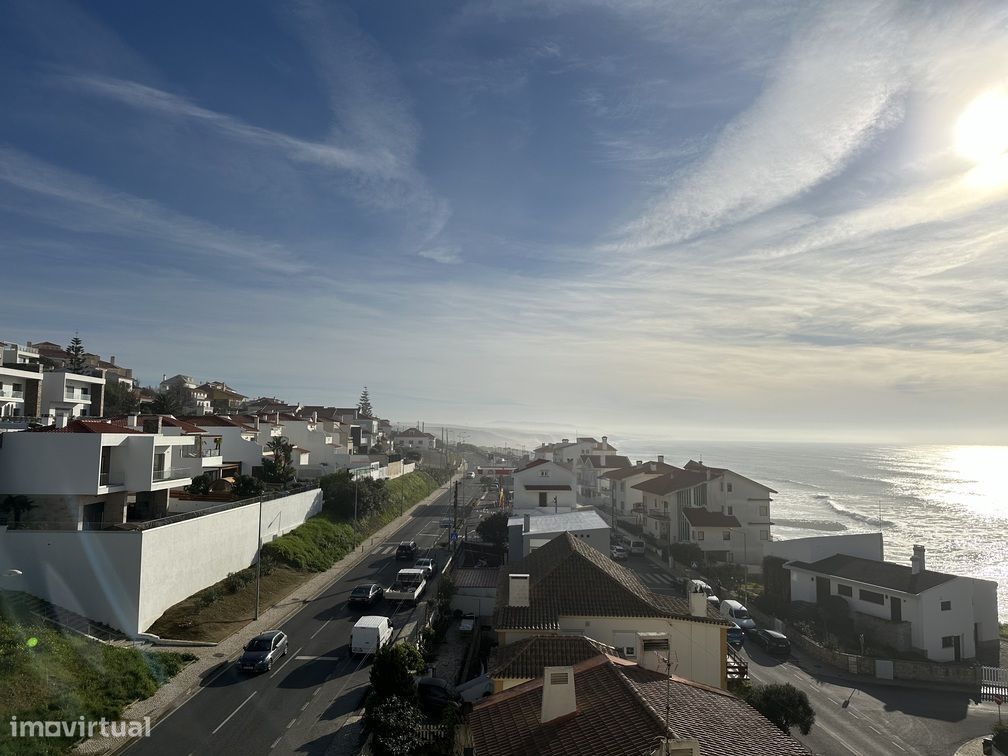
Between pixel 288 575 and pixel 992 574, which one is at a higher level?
pixel 288 575

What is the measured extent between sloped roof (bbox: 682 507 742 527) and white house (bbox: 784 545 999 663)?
56.8 ft

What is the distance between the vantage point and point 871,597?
113ft

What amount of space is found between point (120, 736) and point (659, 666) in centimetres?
1530

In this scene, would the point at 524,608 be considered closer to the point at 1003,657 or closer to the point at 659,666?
the point at 659,666

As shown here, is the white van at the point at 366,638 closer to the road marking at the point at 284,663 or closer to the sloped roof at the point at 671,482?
the road marking at the point at 284,663

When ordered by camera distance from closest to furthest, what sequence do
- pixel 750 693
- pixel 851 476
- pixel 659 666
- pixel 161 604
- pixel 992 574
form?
pixel 659 666 → pixel 750 693 → pixel 161 604 → pixel 992 574 → pixel 851 476

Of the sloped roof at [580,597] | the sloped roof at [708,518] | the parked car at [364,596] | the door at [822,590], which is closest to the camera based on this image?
the sloped roof at [580,597]

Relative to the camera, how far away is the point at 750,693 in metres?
21.5

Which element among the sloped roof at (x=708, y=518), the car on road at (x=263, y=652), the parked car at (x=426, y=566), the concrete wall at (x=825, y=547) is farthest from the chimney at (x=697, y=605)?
the sloped roof at (x=708, y=518)

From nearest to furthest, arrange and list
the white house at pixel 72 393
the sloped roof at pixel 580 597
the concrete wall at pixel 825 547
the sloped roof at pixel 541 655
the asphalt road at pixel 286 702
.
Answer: the sloped roof at pixel 541 655
the asphalt road at pixel 286 702
the sloped roof at pixel 580 597
the concrete wall at pixel 825 547
the white house at pixel 72 393

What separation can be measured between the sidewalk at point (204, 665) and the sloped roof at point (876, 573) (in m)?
29.4

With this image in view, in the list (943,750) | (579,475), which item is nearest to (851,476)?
(579,475)

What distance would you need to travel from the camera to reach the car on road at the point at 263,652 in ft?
76.0

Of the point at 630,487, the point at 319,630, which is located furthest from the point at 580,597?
the point at 630,487
